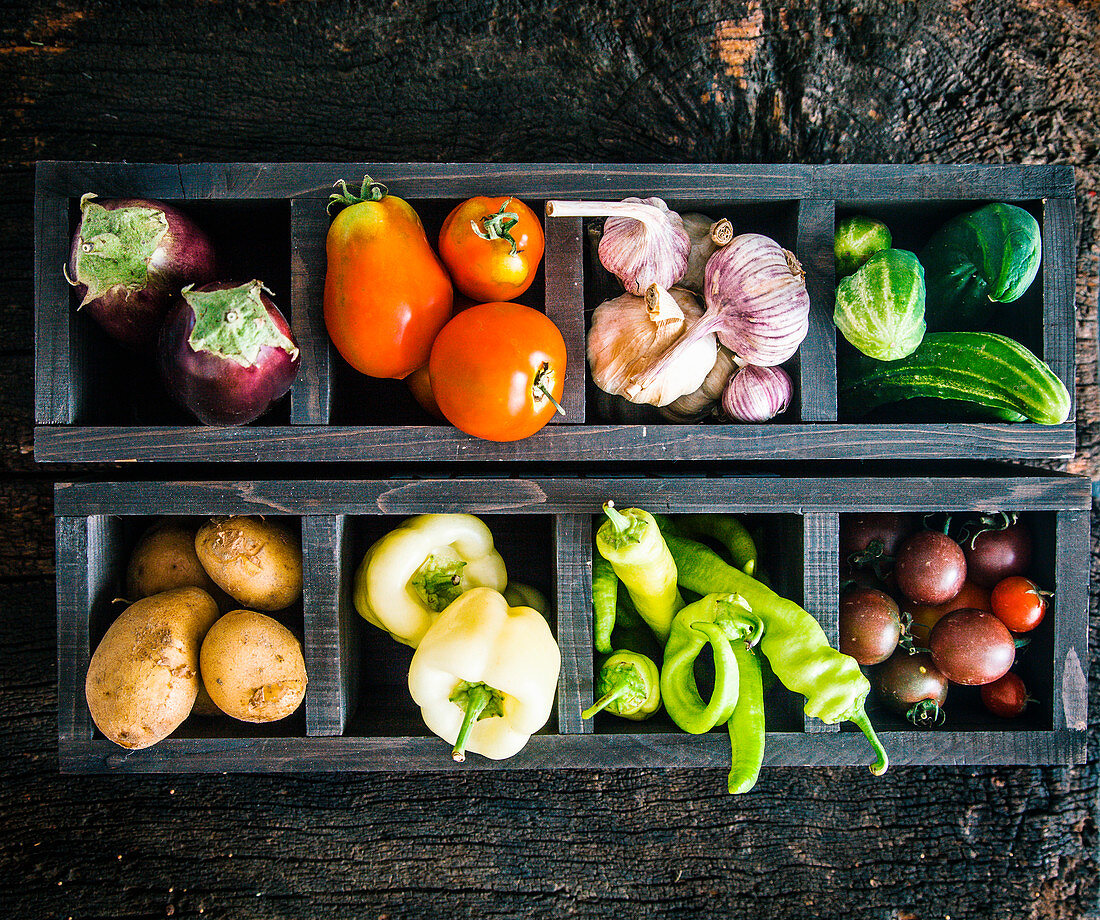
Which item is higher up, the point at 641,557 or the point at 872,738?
the point at 641,557

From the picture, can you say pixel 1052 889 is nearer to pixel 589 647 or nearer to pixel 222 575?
pixel 589 647

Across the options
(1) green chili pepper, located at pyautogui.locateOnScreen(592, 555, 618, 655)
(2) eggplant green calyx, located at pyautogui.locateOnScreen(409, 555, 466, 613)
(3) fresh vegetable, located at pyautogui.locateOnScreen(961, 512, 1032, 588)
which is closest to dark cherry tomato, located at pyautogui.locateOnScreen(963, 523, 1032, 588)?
(3) fresh vegetable, located at pyautogui.locateOnScreen(961, 512, 1032, 588)

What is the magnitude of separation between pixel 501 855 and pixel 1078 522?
1021 mm

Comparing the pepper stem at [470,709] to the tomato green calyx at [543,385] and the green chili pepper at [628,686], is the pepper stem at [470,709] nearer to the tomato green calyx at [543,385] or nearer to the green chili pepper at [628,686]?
the green chili pepper at [628,686]

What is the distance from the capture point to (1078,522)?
995 mm

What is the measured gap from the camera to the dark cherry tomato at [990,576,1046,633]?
1.01 meters

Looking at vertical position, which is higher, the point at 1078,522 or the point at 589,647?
the point at 1078,522

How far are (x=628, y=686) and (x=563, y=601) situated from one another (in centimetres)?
15

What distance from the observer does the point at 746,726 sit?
949 mm

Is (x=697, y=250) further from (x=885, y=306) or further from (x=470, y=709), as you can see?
(x=470, y=709)

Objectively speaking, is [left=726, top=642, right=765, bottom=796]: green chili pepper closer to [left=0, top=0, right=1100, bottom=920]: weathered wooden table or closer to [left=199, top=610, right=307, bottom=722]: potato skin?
[left=0, top=0, right=1100, bottom=920]: weathered wooden table

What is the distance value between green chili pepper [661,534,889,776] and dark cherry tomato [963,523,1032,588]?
30 cm

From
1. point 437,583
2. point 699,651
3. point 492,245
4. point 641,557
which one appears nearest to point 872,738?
point 699,651

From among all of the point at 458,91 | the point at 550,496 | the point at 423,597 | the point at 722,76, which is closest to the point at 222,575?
the point at 423,597
